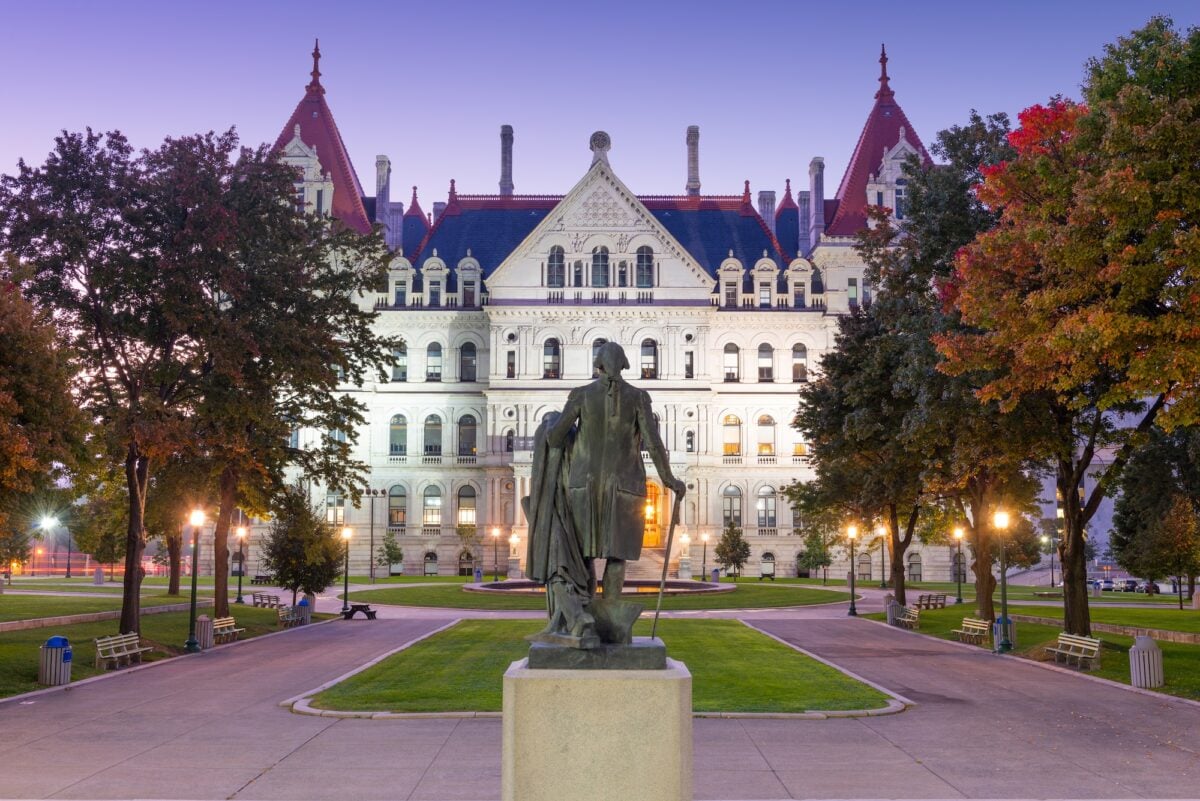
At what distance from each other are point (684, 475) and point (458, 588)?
71.6 ft

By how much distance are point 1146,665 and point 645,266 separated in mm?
58523

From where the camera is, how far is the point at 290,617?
129 ft

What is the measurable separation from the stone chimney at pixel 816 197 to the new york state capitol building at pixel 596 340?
150 millimetres

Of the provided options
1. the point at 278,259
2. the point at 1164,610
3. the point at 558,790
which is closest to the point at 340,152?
the point at 278,259

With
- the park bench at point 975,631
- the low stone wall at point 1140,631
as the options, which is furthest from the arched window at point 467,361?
the park bench at point 975,631

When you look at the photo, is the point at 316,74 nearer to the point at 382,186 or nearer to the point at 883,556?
the point at 382,186

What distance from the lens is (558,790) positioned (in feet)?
27.5

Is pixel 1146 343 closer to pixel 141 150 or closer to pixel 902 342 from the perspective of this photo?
pixel 902 342

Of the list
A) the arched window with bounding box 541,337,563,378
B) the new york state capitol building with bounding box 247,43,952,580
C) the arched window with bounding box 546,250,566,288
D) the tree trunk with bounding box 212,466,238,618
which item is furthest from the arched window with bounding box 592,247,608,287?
the tree trunk with bounding box 212,466,238,618

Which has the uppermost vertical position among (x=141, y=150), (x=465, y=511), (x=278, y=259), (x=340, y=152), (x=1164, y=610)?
(x=340, y=152)

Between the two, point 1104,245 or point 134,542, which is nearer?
point 1104,245

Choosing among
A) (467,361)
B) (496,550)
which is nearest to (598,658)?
(496,550)

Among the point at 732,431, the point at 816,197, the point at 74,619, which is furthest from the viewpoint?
the point at 816,197

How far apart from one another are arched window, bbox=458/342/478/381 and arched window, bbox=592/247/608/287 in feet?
35.7
